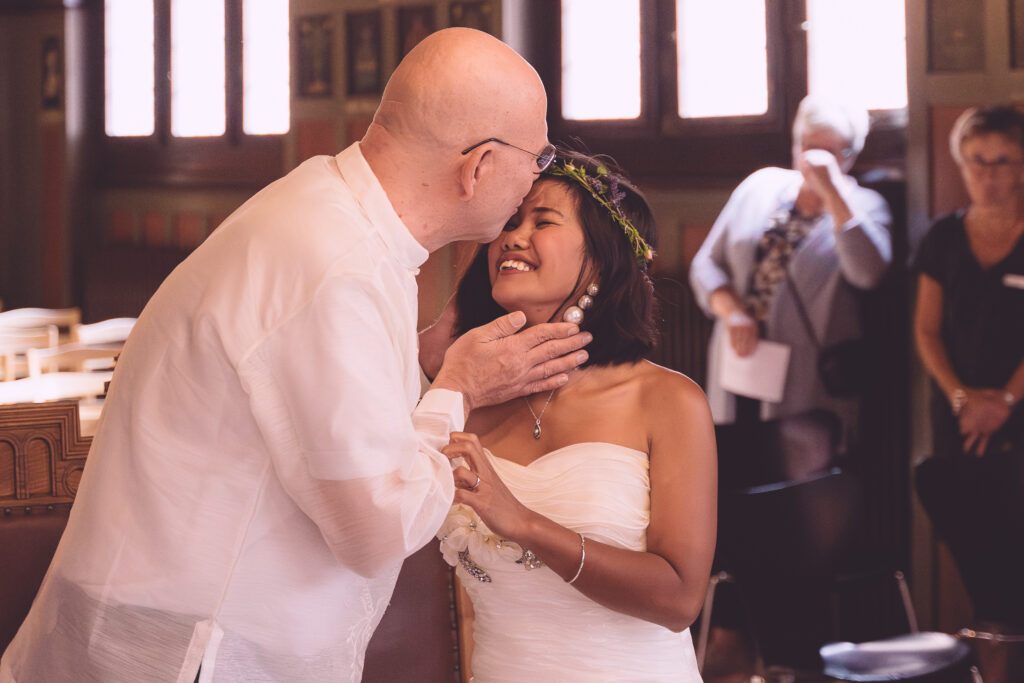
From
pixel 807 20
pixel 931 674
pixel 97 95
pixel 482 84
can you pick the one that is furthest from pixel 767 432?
pixel 97 95

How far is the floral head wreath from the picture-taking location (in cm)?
235

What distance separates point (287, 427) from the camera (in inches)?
59.8

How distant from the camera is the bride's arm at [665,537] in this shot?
2.04m

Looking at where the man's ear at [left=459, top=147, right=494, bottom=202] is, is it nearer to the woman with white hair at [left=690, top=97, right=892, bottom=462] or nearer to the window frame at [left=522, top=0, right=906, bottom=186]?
the woman with white hair at [left=690, top=97, right=892, bottom=462]

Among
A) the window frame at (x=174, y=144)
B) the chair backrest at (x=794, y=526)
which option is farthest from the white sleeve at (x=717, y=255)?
the window frame at (x=174, y=144)

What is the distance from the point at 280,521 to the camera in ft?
5.24

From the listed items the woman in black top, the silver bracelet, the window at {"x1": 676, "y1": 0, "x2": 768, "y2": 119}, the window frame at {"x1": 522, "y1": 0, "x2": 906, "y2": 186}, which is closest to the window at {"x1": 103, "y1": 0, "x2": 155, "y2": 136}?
the window frame at {"x1": 522, "y1": 0, "x2": 906, "y2": 186}

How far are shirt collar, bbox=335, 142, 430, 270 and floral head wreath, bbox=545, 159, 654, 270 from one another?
29.3 inches

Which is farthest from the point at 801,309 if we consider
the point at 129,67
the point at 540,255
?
the point at 129,67

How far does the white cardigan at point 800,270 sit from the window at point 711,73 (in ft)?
1.00

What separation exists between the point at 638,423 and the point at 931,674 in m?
1.91

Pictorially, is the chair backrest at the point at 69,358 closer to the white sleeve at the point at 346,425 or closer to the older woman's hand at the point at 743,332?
the older woman's hand at the point at 743,332

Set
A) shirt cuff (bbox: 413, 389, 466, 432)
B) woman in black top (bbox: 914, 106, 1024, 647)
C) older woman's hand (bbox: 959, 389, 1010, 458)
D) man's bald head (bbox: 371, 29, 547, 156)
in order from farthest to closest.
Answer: older woman's hand (bbox: 959, 389, 1010, 458) → woman in black top (bbox: 914, 106, 1024, 647) → shirt cuff (bbox: 413, 389, 466, 432) → man's bald head (bbox: 371, 29, 547, 156)

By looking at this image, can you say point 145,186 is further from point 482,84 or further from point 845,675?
point 482,84
